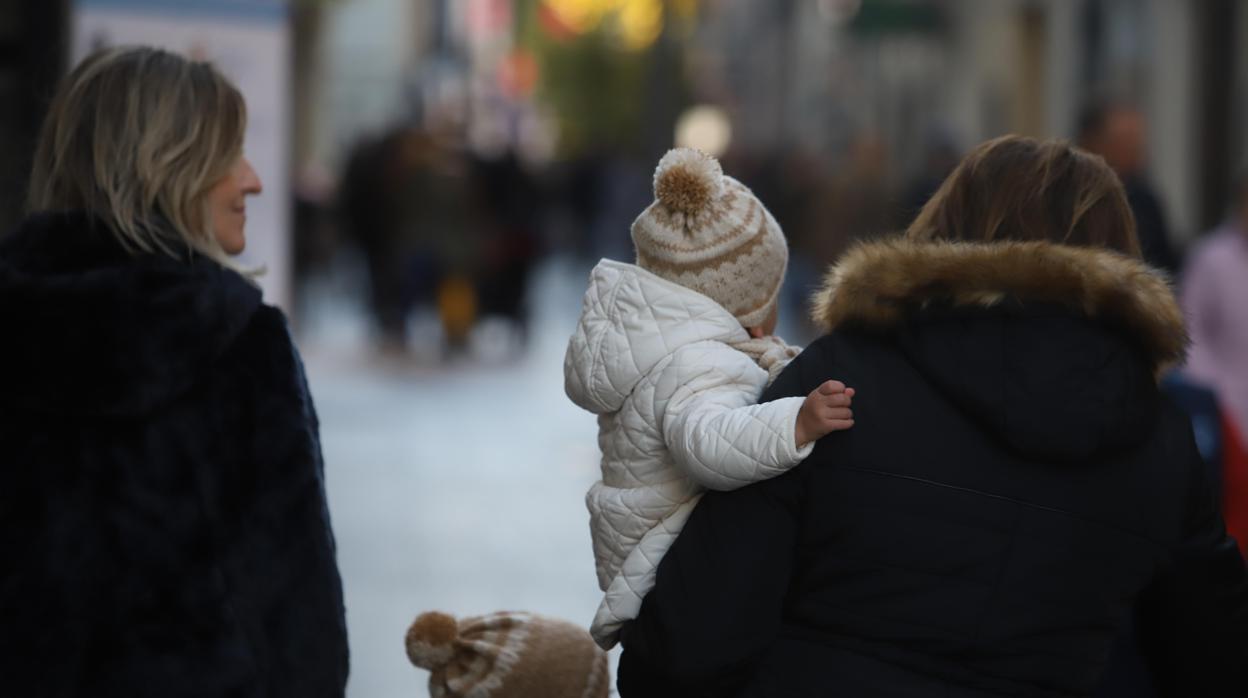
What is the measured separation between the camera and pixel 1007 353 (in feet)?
8.32

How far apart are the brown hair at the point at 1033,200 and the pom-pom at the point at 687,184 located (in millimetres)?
301

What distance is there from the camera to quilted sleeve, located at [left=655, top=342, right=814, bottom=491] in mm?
2576

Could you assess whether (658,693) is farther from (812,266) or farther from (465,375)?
(812,266)

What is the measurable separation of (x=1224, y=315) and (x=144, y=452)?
5234 millimetres

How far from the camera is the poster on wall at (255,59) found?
688 cm

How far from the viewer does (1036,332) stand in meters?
2.55

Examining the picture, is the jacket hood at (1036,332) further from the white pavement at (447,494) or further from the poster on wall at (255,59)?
the poster on wall at (255,59)

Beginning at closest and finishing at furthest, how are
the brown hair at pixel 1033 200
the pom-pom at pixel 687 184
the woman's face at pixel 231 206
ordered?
the brown hair at pixel 1033 200 → the pom-pom at pixel 687 184 → the woman's face at pixel 231 206

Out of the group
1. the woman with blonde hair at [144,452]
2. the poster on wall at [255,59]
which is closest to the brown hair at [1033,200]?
the woman with blonde hair at [144,452]

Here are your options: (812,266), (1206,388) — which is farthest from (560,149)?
(1206,388)

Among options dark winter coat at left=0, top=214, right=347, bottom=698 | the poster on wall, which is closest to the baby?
dark winter coat at left=0, top=214, right=347, bottom=698

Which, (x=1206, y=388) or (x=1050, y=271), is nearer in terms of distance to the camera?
(x=1050, y=271)

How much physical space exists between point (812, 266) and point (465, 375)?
13.3 ft

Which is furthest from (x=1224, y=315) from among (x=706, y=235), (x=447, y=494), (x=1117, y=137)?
(x=706, y=235)
